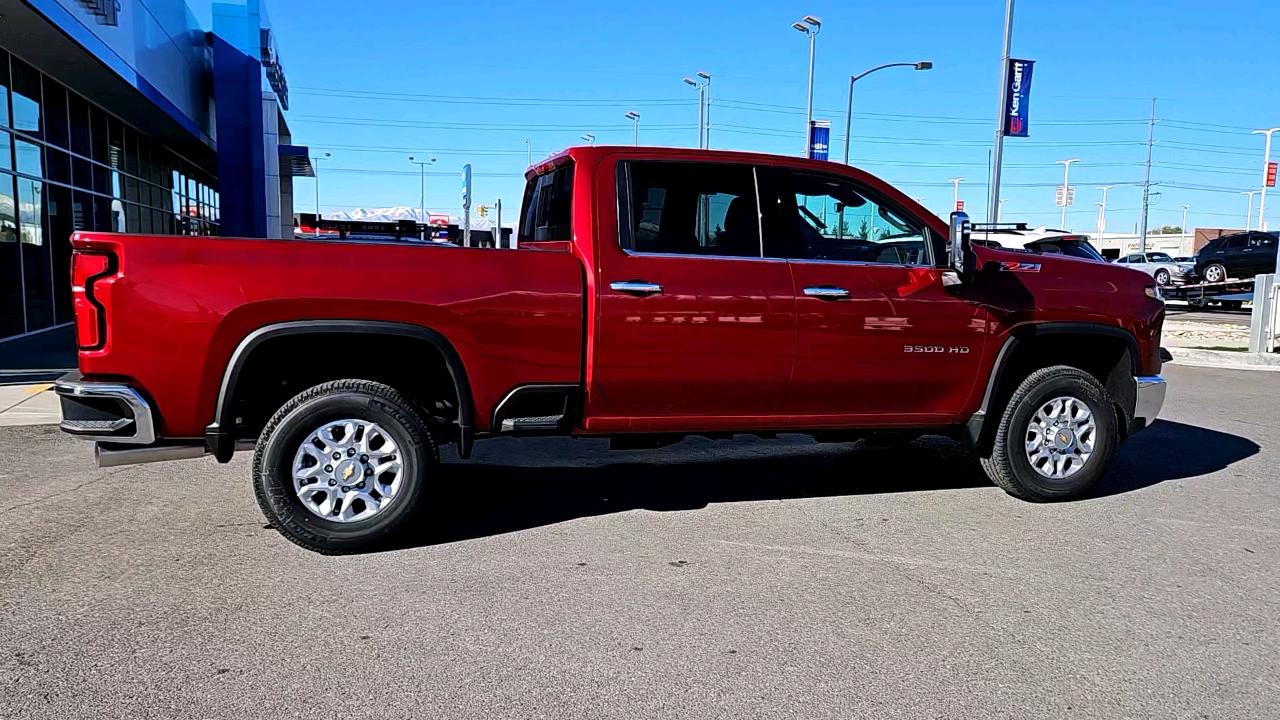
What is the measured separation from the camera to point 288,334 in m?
4.21

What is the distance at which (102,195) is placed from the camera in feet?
55.6

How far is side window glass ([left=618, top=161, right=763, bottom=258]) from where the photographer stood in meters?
4.88

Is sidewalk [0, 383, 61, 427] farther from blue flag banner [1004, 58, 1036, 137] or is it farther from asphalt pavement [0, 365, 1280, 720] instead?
blue flag banner [1004, 58, 1036, 137]

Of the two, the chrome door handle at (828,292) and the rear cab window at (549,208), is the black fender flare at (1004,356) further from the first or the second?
the rear cab window at (549,208)

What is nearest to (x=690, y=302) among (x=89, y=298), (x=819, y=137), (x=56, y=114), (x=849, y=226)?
(x=849, y=226)

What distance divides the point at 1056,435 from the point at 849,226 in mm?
1779

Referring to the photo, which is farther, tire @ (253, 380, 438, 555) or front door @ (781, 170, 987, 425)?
front door @ (781, 170, 987, 425)

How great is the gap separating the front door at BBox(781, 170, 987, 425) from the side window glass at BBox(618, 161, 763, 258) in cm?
25

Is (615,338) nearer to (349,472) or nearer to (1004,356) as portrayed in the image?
(349,472)

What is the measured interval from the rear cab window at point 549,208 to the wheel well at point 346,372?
40.8 inches

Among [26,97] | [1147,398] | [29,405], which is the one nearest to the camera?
[1147,398]

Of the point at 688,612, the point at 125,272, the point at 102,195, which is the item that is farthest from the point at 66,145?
the point at 688,612

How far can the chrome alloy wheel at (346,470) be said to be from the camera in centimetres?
433

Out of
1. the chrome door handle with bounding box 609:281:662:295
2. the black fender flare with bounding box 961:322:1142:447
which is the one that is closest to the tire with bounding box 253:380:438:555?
the chrome door handle with bounding box 609:281:662:295
